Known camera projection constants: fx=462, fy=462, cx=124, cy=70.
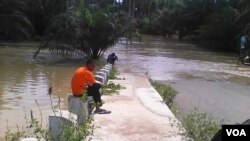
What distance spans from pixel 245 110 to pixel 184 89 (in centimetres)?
442

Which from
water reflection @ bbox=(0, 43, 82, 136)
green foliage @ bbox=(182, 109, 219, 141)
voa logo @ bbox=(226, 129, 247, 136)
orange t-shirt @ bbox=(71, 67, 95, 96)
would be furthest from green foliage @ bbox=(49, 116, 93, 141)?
water reflection @ bbox=(0, 43, 82, 136)

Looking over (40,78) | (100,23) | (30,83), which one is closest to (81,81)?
(30,83)

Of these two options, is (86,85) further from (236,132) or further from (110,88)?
(236,132)

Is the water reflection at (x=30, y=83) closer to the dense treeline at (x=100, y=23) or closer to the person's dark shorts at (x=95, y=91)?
the dense treeline at (x=100, y=23)

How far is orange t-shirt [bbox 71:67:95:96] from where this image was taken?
30.4 feet

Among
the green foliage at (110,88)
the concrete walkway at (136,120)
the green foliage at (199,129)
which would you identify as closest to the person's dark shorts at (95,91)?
the concrete walkway at (136,120)

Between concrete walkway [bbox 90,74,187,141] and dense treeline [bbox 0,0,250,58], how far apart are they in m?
2.54

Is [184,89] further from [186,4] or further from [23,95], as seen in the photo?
[186,4]

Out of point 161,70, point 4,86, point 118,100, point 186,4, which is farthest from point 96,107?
point 186,4

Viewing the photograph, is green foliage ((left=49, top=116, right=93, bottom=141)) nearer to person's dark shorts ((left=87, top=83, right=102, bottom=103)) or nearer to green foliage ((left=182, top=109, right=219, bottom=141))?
green foliage ((left=182, top=109, right=219, bottom=141))

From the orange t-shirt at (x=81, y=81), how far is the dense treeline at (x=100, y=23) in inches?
131

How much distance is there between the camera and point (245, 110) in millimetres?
11852

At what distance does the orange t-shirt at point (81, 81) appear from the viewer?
30.4ft

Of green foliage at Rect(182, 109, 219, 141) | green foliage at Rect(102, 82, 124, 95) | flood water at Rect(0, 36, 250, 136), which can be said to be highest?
green foliage at Rect(182, 109, 219, 141)
